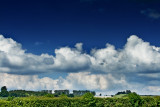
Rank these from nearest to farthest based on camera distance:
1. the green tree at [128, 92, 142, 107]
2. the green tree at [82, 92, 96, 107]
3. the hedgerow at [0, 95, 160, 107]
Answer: the hedgerow at [0, 95, 160, 107]
the green tree at [82, 92, 96, 107]
the green tree at [128, 92, 142, 107]

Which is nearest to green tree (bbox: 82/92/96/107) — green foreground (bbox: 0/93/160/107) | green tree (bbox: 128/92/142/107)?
green foreground (bbox: 0/93/160/107)

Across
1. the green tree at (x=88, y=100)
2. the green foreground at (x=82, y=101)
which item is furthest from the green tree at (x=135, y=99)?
the green tree at (x=88, y=100)

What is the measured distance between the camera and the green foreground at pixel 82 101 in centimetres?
2803

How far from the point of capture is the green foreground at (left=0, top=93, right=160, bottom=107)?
28.0m

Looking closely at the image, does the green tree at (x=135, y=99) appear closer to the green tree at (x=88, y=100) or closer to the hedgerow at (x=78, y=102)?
the hedgerow at (x=78, y=102)

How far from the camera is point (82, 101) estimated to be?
1216 inches

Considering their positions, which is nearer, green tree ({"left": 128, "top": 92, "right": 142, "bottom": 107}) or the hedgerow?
the hedgerow

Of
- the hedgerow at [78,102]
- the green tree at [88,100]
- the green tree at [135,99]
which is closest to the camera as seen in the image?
the hedgerow at [78,102]

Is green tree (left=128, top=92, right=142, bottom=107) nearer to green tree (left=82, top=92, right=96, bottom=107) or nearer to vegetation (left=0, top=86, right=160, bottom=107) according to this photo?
vegetation (left=0, top=86, right=160, bottom=107)

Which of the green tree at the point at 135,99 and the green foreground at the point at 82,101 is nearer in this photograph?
the green foreground at the point at 82,101

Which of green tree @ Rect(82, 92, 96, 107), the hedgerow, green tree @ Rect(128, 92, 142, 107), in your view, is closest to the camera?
the hedgerow

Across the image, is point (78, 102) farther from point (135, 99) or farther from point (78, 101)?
point (135, 99)

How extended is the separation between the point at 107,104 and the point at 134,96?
13.7ft

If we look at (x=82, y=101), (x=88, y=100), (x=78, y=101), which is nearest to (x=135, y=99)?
(x=88, y=100)
